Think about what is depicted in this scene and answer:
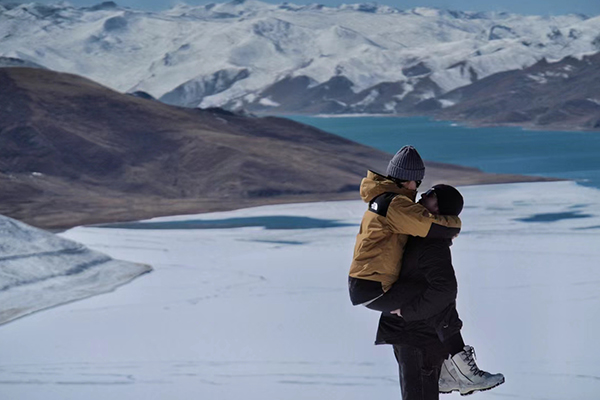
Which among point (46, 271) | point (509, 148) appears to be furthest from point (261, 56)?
point (46, 271)

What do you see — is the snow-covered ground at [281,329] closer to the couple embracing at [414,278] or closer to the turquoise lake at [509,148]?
the couple embracing at [414,278]

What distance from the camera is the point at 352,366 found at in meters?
5.21

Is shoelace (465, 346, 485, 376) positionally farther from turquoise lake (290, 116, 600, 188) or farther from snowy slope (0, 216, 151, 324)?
turquoise lake (290, 116, 600, 188)

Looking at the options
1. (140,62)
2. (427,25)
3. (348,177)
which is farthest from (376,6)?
(348,177)

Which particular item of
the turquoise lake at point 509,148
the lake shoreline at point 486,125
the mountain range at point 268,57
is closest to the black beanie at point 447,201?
the turquoise lake at point 509,148

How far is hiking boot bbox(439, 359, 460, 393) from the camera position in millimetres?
2869

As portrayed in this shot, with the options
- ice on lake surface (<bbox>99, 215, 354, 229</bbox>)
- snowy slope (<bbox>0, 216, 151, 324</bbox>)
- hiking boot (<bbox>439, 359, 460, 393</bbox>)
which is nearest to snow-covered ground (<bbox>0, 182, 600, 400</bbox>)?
snowy slope (<bbox>0, 216, 151, 324</bbox>)

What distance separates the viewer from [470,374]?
2.84 meters

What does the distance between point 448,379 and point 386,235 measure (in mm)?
482

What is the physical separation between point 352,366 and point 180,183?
16.5m

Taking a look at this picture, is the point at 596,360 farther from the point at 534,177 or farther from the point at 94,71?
the point at 94,71

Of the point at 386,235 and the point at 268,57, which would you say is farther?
the point at 268,57

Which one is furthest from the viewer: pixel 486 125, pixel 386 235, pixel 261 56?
pixel 261 56

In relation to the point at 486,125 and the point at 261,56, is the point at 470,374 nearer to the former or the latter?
the point at 486,125
